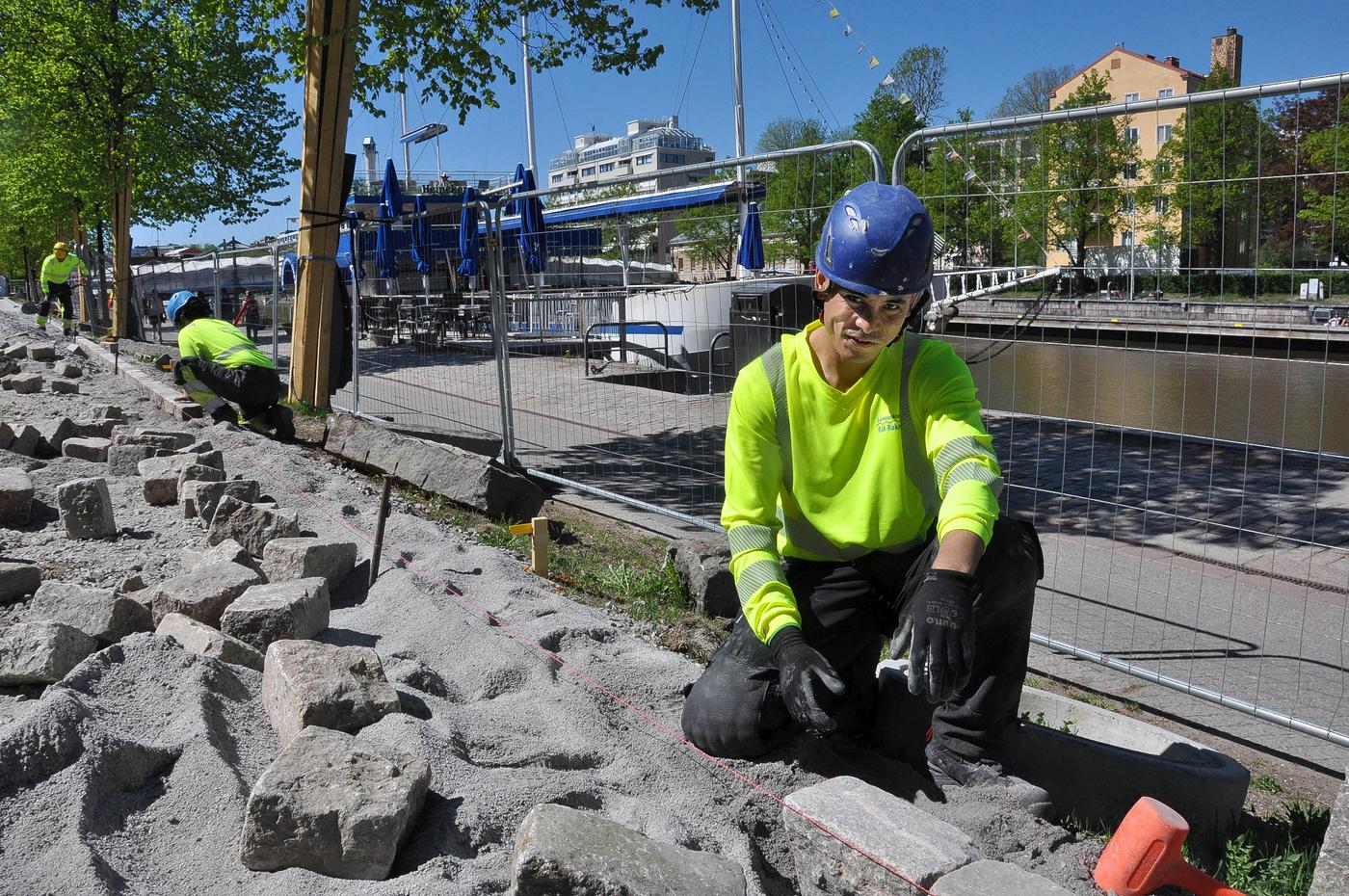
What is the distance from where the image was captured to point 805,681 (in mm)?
2582

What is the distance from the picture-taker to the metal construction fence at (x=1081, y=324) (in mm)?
3801

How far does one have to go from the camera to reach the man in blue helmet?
8.77 ft

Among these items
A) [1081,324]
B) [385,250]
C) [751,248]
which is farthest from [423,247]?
[1081,324]

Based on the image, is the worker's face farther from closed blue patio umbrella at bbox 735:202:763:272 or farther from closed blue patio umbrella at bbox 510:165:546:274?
closed blue patio umbrella at bbox 510:165:546:274

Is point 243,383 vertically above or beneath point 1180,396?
above

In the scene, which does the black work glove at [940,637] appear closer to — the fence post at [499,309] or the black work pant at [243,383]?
the fence post at [499,309]

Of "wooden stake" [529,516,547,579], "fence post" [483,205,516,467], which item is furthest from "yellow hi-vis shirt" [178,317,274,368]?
"wooden stake" [529,516,547,579]

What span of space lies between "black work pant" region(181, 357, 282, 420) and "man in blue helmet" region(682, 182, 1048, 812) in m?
6.95

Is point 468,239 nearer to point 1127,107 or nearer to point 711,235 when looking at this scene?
point 711,235

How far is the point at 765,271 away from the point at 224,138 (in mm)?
20085

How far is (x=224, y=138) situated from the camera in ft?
73.7

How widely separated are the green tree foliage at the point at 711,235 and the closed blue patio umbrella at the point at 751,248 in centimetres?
30

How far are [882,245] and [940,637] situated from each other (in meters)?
1.01

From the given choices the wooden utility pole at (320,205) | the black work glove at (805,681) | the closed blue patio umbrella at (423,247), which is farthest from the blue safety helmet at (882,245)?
the wooden utility pole at (320,205)
